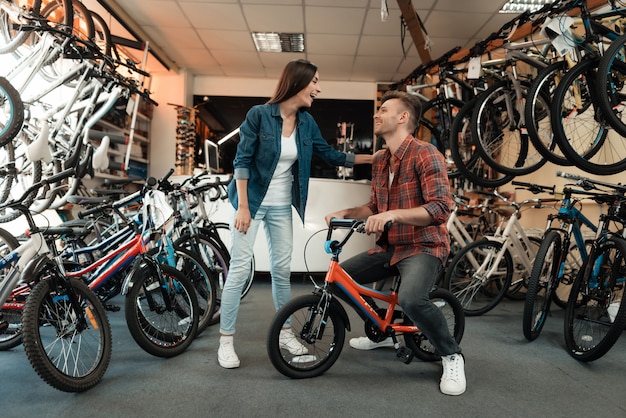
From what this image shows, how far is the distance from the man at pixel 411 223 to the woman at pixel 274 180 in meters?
0.29

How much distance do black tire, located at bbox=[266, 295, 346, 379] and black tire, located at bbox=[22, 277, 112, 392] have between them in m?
0.71

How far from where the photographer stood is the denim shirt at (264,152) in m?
1.70

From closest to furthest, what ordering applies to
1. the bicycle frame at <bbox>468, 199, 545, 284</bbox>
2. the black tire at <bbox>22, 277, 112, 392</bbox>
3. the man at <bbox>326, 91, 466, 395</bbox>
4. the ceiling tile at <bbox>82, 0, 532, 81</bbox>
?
the black tire at <bbox>22, 277, 112, 392</bbox> < the man at <bbox>326, 91, 466, 395</bbox> < the bicycle frame at <bbox>468, 199, 545, 284</bbox> < the ceiling tile at <bbox>82, 0, 532, 81</bbox>

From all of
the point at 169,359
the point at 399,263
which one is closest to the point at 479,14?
the point at 399,263

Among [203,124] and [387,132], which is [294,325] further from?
[203,124]

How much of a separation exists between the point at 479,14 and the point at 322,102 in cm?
254

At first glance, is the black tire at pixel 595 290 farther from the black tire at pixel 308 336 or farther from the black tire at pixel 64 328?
the black tire at pixel 64 328

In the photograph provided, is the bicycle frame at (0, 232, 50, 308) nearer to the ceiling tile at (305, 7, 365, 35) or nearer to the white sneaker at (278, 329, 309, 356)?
the white sneaker at (278, 329, 309, 356)

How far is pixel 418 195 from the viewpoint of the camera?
164 cm

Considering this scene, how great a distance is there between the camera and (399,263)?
1.68m

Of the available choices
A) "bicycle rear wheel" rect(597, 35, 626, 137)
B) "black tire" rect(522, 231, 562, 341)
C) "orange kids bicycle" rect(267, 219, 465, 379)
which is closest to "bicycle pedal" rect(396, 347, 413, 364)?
"orange kids bicycle" rect(267, 219, 465, 379)

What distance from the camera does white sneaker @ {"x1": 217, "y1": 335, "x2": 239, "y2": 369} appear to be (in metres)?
1.77

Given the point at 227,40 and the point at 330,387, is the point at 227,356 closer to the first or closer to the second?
Answer: the point at 330,387

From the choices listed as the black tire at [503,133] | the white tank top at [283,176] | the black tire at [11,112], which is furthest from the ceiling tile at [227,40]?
the white tank top at [283,176]
